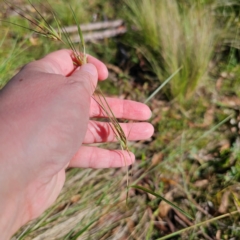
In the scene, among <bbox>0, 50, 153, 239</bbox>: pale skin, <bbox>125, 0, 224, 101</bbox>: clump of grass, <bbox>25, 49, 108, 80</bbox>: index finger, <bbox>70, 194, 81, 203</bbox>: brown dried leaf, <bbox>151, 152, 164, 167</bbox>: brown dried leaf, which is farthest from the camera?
<bbox>125, 0, 224, 101</bbox>: clump of grass

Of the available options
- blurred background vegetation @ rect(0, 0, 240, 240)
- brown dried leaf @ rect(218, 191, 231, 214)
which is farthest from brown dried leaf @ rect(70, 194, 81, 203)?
brown dried leaf @ rect(218, 191, 231, 214)

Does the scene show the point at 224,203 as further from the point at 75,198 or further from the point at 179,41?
the point at 179,41

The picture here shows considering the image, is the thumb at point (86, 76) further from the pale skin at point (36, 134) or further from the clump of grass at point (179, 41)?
the clump of grass at point (179, 41)

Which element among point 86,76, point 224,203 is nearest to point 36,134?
point 86,76

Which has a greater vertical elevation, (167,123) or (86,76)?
(86,76)

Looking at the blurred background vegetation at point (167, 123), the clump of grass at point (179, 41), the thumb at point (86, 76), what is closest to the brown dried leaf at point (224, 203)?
the blurred background vegetation at point (167, 123)

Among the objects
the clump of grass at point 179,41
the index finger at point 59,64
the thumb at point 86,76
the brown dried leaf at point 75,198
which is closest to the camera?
the thumb at point 86,76

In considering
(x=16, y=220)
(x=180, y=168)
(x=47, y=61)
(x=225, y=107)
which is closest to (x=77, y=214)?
(x=16, y=220)

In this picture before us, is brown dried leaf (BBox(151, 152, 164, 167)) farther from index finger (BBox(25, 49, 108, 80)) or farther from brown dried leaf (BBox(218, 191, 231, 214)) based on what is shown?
index finger (BBox(25, 49, 108, 80))
